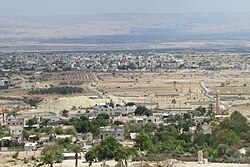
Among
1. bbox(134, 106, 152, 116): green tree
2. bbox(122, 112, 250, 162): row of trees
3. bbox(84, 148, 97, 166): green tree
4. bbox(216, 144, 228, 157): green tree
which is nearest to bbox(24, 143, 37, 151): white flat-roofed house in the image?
bbox(122, 112, 250, 162): row of trees

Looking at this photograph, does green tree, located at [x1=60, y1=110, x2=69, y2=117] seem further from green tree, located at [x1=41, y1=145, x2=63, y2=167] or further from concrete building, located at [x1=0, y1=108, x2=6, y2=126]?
green tree, located at [x1=41, y1=145, x2=63, y2=167]

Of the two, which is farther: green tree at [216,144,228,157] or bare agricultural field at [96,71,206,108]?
bare agricultural field at [96,71,206,108]

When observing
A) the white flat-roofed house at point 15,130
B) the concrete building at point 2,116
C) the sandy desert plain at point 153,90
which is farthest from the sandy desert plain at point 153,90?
the white flat-roofed house at point 15,130

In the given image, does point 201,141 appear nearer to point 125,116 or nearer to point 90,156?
point 90,156

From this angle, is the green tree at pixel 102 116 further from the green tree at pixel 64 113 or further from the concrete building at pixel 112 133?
the concrete building at pixel 112 133

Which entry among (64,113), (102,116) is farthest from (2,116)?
(102,116)

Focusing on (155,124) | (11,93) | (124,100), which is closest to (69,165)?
(155,124)

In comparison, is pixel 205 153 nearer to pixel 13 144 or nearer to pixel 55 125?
pixel 13 144
